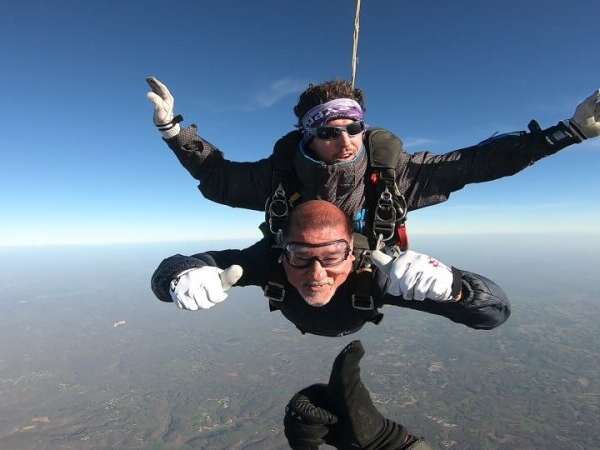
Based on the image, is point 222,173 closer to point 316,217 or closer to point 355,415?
point 316,217

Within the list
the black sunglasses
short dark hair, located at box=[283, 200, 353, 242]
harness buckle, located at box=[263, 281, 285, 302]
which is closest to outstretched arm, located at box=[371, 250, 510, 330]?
short dark hair, located at box=[283, 200, 353, 242]

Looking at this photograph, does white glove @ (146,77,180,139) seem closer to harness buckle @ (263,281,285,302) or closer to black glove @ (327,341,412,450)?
harness buckle @ (263,281,285,302)

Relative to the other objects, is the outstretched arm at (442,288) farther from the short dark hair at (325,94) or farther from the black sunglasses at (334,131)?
the short dark hair at (325,94)

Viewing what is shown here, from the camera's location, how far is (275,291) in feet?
9.69

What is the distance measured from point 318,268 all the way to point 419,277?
799 millimetres

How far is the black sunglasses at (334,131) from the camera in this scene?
9.26ft

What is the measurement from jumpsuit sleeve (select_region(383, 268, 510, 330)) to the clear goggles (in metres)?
0.73

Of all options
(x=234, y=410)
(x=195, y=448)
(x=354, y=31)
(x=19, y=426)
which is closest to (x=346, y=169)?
(x=354, y=31)

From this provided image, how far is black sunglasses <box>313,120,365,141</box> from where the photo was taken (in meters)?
2.82

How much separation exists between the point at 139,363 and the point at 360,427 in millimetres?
182337

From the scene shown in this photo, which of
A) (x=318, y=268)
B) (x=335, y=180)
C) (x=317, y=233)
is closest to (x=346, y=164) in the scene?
(x=335, y=180)

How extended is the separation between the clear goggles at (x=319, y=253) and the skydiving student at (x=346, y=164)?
0.26 m

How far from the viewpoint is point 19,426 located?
10688 cm

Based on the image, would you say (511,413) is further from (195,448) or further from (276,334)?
(276,334)
